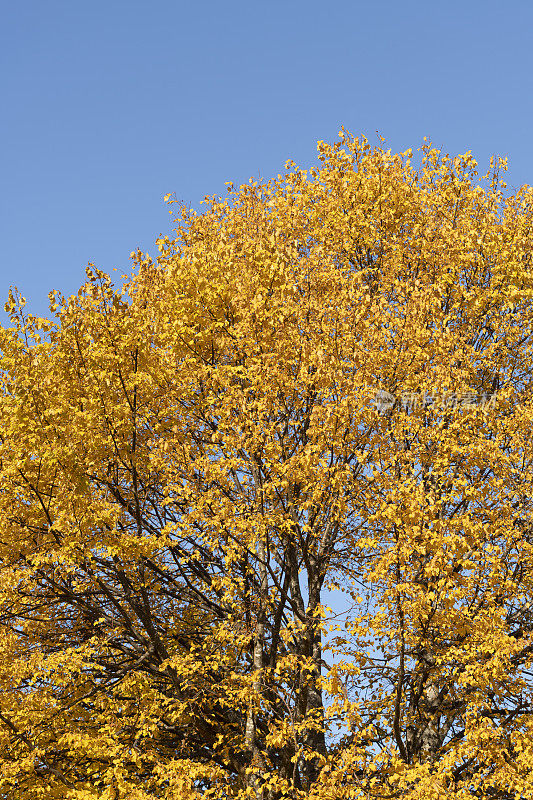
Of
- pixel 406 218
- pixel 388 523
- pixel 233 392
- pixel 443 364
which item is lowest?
pixel 388 523

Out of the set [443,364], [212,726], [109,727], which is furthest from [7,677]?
[443,364]

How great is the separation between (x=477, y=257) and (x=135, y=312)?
Result: 829cm

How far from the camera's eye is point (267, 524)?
13.1 metres

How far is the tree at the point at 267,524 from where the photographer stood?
1191cm

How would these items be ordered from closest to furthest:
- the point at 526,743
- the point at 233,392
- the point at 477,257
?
the point at 526,743
the point at 233,392
the point at 477,257

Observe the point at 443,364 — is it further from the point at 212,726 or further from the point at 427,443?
the point at 212,726

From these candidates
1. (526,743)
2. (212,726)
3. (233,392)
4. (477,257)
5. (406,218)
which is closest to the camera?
(526,743)

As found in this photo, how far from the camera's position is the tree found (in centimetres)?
1191

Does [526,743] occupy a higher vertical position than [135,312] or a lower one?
lower

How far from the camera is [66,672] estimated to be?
12.9 metres
